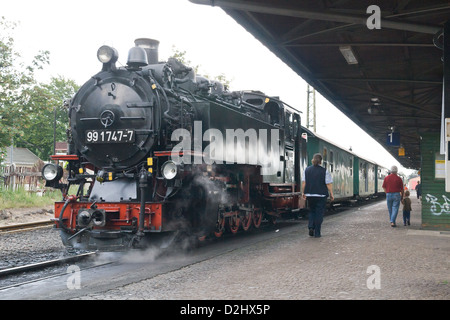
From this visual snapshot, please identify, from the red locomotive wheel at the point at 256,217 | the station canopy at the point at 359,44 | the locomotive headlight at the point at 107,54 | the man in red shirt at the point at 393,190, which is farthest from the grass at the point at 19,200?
the man in red shirt at the point at 393,190

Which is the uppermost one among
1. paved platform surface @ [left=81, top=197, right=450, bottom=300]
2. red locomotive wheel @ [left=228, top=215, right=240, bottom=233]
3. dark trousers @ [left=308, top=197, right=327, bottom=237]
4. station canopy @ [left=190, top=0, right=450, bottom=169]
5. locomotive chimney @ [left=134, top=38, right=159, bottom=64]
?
station canopy @ [left=190, top=0, right=450, bottom=169]

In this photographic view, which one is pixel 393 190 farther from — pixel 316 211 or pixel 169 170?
pixel 169 170

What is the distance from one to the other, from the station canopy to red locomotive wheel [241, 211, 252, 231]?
11.4 feet

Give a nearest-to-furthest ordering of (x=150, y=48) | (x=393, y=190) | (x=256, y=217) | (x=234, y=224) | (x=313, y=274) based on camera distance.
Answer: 1. (x=313, y=274)
2. (x=150, y=48)
3. (x=234, y=224)
4. (x=256, y=217)
5. (x=393, y=190)

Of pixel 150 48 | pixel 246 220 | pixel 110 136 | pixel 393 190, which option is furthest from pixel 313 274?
pixel 393 190

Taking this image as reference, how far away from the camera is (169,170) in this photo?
6.82 metres

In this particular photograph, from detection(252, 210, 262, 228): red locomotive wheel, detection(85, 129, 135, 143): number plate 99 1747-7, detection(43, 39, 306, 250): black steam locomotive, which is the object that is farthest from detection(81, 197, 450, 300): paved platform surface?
detection(252, 210, 262, 228): red locomotive wheel

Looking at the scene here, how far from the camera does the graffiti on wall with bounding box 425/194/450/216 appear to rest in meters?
10.5

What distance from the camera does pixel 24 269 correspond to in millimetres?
6203

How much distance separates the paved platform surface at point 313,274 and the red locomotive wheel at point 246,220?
1843mm

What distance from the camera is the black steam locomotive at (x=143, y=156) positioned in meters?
6.79

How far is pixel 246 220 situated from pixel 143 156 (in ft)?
11.8

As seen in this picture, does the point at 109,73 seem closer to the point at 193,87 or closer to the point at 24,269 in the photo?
the point at 193,87

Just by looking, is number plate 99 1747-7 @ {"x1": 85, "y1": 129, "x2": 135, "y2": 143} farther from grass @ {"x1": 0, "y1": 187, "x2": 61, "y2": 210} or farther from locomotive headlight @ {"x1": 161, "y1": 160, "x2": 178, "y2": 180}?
grass @ {"x1": 0, "y1": 187, "x2": 61, "y2": 210}
